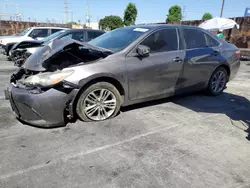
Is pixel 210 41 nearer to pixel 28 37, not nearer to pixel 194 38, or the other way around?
pixel 194 38

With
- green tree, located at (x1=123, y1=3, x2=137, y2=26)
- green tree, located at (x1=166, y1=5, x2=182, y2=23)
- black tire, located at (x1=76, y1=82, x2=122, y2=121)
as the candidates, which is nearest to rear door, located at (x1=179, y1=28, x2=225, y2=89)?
black tire, located at (x1=76, y1=82, x2=122, y2=121)

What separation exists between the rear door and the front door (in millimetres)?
238

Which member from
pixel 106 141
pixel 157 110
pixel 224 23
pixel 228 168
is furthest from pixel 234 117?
pixel 224 23

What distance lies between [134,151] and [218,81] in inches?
132

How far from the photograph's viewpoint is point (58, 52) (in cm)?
334

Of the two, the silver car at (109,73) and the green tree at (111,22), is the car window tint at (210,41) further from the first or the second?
the green tree at (111,22)

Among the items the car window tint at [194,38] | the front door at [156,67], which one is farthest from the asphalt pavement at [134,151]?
the car window tint at [194,38]

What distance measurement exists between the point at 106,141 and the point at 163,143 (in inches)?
30.5

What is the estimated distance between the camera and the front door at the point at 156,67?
12.1ft

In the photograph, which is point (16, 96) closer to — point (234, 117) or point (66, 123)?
point (66, 123)

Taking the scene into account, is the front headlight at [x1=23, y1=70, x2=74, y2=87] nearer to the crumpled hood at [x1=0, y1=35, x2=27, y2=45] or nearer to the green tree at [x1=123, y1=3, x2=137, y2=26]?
the crumpled hood at [x1=0, y1=35, x2=27, y2=45]

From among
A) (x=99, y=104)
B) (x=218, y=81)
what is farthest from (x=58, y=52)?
(x=218, y=81)

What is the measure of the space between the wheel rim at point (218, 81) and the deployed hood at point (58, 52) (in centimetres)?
277

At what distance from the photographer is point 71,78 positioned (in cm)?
312
